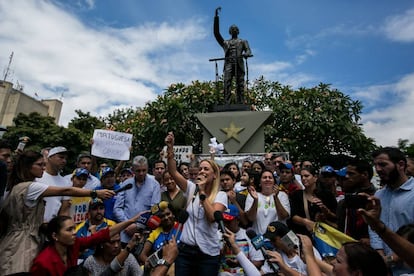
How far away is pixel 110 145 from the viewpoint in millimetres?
5855

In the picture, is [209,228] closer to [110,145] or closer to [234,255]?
[234,255]

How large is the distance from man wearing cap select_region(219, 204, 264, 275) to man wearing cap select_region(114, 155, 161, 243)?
1585mm

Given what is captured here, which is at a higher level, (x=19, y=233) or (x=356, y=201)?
(x=356, y=201)

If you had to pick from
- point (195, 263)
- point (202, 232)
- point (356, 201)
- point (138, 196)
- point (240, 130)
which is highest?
point (240, 130)

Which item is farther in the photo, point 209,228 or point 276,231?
point 209,228

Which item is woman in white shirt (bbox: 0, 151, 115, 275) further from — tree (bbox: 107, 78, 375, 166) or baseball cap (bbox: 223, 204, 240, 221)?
tree (bbox: 107, 78, 375, 166)

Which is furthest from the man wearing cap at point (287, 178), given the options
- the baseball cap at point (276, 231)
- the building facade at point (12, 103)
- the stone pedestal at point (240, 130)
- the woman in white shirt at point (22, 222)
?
the building facade at point (12, 103)

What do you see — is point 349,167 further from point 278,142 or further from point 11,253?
point 278,142

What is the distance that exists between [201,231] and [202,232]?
0.05 feet

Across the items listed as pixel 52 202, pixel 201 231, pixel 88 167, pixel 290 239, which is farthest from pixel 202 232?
pixel 88 167

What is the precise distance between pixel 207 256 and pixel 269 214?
138cm

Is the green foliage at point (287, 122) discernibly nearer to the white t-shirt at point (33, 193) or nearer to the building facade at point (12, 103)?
the white t-shirt at point (33, 193)

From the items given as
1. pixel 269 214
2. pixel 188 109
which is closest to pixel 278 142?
pixel 188 109

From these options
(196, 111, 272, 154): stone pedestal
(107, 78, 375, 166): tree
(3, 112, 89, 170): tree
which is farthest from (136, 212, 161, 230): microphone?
(3, 112, 89, 170): tree
